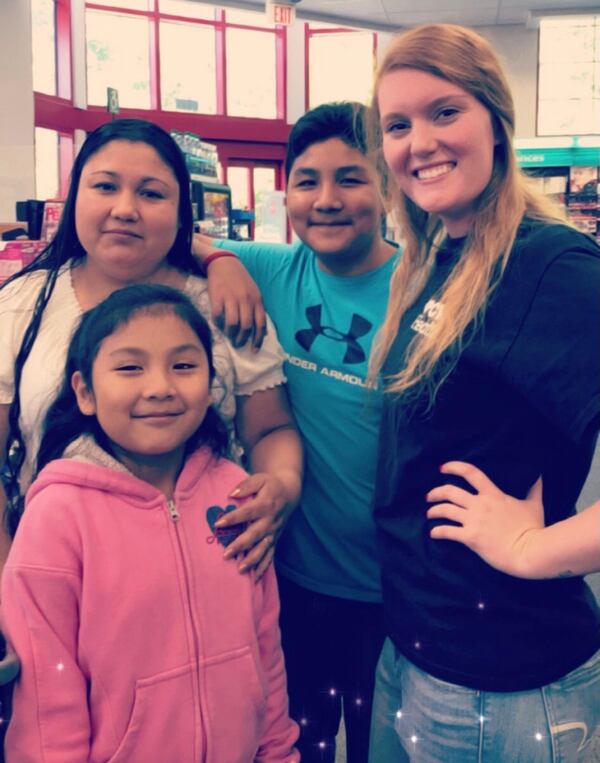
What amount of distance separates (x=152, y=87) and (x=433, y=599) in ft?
44.5

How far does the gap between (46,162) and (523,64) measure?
662 centimetres

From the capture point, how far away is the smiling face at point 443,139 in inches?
46.9

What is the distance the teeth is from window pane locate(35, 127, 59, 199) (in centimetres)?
1129

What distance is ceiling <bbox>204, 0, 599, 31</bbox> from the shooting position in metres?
9.94

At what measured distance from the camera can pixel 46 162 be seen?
12039 millimetres

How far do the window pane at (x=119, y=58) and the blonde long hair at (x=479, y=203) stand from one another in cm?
1281

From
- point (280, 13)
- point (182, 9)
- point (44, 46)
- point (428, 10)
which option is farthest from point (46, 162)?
point (428, 10)

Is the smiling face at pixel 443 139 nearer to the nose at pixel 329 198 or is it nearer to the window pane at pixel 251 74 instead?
the nose at pixel 329 198

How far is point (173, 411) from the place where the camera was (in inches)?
50.3

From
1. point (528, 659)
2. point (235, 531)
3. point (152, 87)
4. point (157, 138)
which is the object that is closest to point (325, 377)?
point (235, 531)

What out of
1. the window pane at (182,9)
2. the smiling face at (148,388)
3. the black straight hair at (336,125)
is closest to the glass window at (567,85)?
the window pane at (182,9)

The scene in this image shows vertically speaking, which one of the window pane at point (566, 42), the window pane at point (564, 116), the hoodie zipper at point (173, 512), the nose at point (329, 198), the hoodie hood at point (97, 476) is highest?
the window pane at point (566, 42)

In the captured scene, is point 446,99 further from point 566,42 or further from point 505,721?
point 566,42

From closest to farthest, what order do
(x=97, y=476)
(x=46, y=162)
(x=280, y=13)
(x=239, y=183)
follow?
1. (x=97, y=476)
2. (x=280, y=13)
3. (x=46, y=162)
4. (x=239, y=183)
